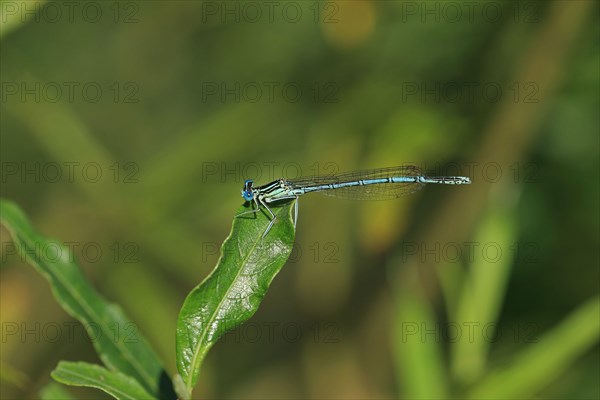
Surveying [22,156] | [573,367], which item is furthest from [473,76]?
[22,156]

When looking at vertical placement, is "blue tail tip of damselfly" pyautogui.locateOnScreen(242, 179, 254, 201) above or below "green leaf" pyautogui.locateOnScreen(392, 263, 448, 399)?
above

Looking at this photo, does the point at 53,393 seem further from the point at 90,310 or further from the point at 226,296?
the point at 226,296

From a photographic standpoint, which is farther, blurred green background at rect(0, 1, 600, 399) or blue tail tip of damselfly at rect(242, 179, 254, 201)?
blurred green background at rect(0, 1, 600, 399)

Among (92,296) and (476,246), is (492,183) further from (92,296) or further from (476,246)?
(92,296)

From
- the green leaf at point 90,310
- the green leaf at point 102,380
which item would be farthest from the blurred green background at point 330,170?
the green leaf at point 102,380

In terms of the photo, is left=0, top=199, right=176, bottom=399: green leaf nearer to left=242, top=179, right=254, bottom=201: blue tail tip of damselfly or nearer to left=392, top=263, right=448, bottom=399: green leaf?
left=242, top=179, right=254, bottom=201: blue tail tip of damselfly

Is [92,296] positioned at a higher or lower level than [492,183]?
lower

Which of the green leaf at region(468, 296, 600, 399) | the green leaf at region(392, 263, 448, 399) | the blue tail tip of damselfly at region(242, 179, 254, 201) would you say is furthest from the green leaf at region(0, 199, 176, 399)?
the green leaf at region(468, 296, 600, 399)
